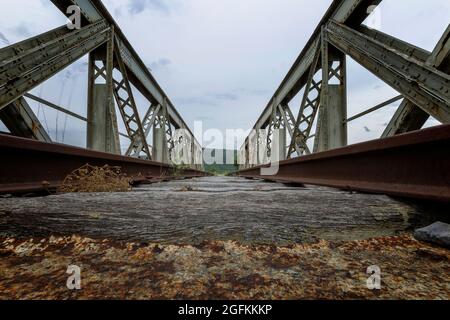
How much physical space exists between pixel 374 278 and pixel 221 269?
1.36 feet

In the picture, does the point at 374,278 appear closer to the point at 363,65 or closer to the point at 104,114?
the point at 363,65

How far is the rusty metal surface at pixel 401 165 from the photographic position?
1.20 meters

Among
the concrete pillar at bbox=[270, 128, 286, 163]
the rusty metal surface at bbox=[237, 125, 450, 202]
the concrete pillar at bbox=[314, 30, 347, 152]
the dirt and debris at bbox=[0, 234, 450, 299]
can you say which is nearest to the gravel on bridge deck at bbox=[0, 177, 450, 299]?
the dirt and debris at bbox=[0, 234, 450, 299]

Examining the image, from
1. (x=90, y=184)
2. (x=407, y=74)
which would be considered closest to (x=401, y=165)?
(x=407, y=74)

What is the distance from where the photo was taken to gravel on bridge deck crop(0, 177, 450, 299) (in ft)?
1.85

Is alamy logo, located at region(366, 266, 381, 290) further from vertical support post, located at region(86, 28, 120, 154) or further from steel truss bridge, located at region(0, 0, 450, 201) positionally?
vertical support post, located at region(86, 28, 120, 154)

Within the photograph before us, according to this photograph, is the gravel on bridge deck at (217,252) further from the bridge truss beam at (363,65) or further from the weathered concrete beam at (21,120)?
the weathered concrete beam at (21,120)

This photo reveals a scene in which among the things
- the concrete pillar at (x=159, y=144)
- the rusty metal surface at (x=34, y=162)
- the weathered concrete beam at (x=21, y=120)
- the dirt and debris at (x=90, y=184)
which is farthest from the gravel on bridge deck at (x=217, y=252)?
the concrete pillar at (x=159, y=144)

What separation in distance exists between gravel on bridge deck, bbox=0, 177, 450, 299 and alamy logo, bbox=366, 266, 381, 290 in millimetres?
12

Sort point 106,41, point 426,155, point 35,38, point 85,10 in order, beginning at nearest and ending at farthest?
1. point 426,155
2. point 35,38
3. point 85,10
4. point 106,41
